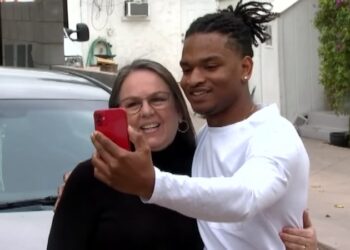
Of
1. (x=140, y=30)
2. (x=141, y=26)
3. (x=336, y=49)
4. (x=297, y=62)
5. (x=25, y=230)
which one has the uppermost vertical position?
(x=141, y=26)

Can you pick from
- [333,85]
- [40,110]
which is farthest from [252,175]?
[333,85]

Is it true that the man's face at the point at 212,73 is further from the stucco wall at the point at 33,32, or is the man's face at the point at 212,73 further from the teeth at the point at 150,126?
the stucco wall at the point at 33,32

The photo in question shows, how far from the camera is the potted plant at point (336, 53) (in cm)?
1152

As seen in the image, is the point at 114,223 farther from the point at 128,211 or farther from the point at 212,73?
the point at 212,73

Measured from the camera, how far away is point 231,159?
80.7 inches

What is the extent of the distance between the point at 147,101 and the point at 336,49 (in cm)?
981

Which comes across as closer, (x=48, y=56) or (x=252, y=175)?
(x=252, y=175)

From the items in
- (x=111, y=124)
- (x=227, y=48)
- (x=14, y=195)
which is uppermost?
(x=227, y=48)

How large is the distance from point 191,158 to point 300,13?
1170 cm

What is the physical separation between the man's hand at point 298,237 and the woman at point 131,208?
257mm

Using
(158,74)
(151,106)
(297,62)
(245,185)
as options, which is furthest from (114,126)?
(297,62)

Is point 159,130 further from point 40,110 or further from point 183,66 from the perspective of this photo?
point 40,110

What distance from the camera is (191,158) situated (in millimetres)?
2383

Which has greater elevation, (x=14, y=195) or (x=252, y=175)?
(x=252, y=175)
